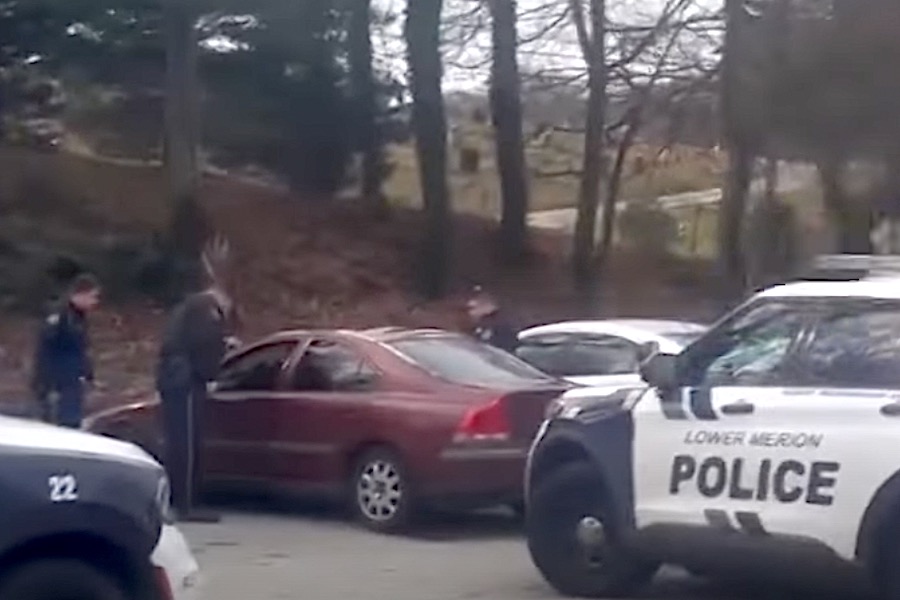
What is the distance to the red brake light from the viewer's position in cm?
1566

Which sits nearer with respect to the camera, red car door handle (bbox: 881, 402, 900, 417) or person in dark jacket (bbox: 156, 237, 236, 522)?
red car door handle (bbox: 881, 402, 900, 417)

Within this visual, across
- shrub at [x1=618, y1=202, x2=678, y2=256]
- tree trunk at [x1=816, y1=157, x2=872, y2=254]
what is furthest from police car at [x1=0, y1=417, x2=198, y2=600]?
shrub at [x1=618, y1=202, x2=678, y2=256]

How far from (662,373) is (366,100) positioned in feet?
77.9

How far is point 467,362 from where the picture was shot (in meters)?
16.5

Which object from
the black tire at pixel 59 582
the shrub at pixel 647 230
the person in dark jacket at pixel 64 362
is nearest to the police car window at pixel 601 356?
the person in dark jacket at pixel 64 362

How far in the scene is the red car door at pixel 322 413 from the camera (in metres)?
16.5

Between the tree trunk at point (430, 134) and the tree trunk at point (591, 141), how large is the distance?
111 inches

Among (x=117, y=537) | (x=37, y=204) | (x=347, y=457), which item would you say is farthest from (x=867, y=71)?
(x=117, y=537)

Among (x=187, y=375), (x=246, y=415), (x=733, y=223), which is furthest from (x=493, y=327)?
(x=733, y=223)

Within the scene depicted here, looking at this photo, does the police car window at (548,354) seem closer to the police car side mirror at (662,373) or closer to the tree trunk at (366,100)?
the police car side mirror at (662,373)

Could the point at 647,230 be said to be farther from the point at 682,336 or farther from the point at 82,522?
the point at 82,522

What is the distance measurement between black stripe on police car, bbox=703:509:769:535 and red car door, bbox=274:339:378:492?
4.74 metres

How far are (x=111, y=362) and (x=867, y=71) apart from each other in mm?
9840

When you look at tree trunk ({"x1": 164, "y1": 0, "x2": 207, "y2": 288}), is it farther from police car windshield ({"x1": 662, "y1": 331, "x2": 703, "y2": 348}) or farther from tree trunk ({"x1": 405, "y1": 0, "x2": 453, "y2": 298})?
police car windshield ({"x1": 662, "y1": 331, "x2": 703, "y2": 348})
